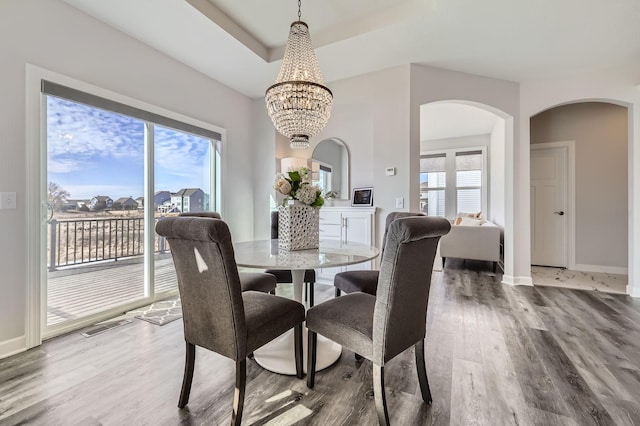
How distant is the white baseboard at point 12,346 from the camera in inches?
75.4

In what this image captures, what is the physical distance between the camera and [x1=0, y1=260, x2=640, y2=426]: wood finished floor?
→ 4.53 feet

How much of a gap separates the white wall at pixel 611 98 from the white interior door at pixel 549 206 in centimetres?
120

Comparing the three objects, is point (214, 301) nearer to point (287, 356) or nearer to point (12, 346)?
point (287, 356)

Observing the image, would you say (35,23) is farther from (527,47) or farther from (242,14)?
(527,47)

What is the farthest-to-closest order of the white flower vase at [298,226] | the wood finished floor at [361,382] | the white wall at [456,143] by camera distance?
the white wall at [456,143] → the white flower vase at [298,226] → the wood finished floor at [361,382]

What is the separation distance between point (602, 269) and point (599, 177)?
140 cm

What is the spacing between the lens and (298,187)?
1968 millimetres

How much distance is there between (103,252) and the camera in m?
2.72

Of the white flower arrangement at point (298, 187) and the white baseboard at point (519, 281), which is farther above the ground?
the white flower arrangement at point (298, 187)

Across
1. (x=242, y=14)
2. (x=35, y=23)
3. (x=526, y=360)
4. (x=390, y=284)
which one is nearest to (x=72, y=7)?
(x=35, y=23)

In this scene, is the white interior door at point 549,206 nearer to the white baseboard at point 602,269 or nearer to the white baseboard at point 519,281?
the white baseboard at point 602,269

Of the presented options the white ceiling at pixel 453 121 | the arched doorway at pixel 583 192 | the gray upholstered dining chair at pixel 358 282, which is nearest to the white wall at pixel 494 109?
the arched doorway at pixel 583 192

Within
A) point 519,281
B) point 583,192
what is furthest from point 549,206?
point 519,281

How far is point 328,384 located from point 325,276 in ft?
7.17
